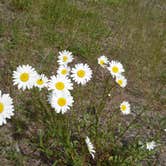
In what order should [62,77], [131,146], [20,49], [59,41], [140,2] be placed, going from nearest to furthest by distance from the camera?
[62,77], [131,146], [20,49], [59,41], [140,2]

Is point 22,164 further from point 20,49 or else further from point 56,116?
point 20,49

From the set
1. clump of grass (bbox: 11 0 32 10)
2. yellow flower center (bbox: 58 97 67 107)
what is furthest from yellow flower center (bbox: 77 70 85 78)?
clump of grass (bbox: 11 0 32 10)

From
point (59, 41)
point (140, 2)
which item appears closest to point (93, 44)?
point (59, 41)

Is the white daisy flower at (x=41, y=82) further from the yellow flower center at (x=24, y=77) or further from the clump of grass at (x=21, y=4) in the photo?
the clump of grass at (x=21, y=4)

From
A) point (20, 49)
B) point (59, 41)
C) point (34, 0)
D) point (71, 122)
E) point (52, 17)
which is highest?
point (34, 0)

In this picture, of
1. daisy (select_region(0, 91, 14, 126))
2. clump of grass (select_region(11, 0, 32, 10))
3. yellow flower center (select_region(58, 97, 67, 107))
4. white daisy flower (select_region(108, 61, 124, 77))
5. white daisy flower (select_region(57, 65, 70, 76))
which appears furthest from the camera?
clump of grass (select_region(11, 0, 32, 10))

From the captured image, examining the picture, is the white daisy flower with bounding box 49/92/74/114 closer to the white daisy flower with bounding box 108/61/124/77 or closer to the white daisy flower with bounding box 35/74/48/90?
the white daisy flower with bounding box 35/74/48/90
